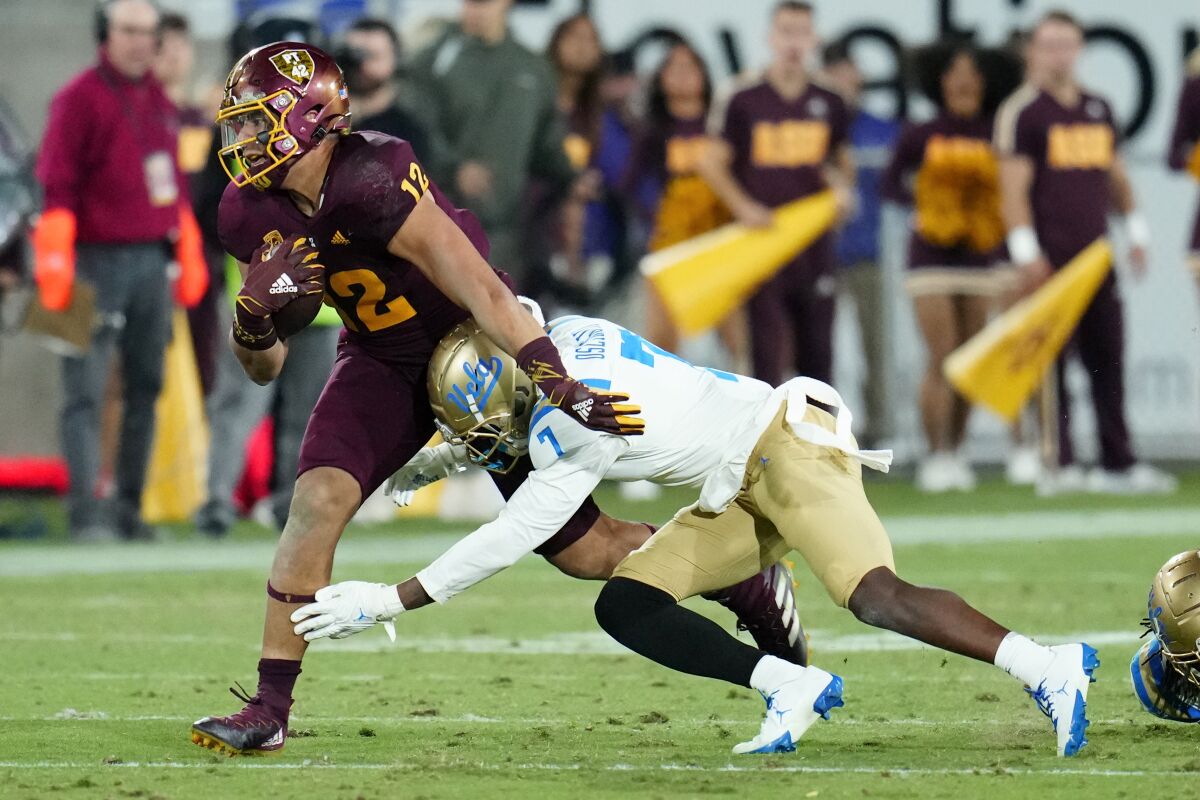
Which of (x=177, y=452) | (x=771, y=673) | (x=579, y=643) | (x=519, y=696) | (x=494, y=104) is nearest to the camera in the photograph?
(x=771, y=673)

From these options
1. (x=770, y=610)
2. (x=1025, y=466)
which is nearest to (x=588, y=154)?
(x=1025, y=466)

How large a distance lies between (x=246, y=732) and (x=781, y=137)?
813 cm

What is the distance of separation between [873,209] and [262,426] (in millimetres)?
4645

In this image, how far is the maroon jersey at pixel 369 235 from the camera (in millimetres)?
5395

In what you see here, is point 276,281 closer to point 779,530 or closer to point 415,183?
point 415,183

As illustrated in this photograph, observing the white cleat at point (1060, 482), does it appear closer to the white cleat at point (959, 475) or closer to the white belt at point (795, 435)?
the white cleat at point (959, 475)

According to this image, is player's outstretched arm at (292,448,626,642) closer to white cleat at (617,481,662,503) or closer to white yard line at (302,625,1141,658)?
white yard line at (302,625,1141,658)

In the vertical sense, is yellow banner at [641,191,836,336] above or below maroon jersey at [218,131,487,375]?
below

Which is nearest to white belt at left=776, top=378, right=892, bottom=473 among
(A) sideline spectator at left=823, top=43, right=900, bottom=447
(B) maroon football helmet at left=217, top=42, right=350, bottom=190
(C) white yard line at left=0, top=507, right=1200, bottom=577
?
(B) maroon football helmet at left=217, top=42, right=350, bottom=190

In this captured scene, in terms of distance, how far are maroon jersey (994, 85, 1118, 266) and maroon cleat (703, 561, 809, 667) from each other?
7254 millimetres

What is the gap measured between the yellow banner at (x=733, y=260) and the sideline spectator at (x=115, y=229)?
3.21 meters

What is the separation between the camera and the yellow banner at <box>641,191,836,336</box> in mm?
12938

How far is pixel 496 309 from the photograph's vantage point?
5.29m

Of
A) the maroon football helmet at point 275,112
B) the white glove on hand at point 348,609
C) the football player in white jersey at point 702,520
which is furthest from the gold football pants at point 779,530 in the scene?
the maroon football helmet at point 275,112
